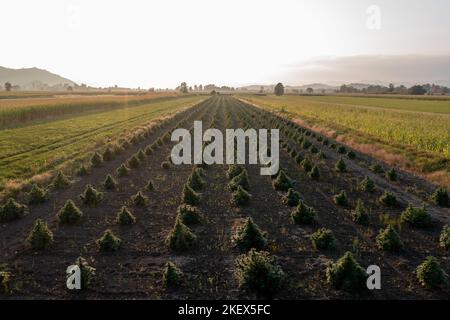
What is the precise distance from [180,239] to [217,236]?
1.65 meters

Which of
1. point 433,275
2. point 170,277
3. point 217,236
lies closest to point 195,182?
point 217,236

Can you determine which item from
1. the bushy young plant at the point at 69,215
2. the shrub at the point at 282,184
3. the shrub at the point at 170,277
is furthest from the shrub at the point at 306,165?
the shrub at the point at 170,277

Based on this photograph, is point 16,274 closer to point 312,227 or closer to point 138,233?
point 138,233

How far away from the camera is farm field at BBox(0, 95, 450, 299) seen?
9891 millimetres

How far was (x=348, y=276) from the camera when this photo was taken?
9.77 meters

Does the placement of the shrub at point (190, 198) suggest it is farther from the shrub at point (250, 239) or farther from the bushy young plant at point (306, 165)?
the bushy young plant at point (306, 165)

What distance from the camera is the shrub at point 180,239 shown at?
12148mm

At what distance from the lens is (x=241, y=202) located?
55.1 ft

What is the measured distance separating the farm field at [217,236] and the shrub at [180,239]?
0.04m
